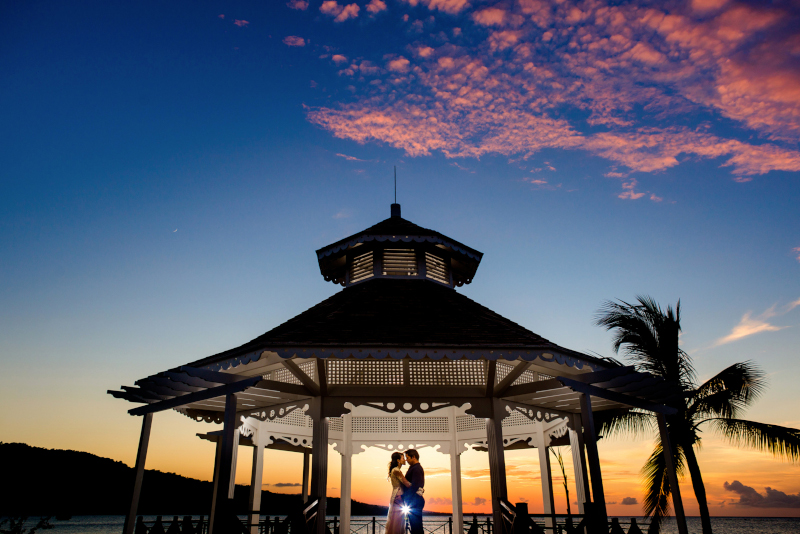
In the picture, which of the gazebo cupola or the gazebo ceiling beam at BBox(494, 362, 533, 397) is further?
the gazebo cupola

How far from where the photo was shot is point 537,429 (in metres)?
14.9

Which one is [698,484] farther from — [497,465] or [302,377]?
[302,377]

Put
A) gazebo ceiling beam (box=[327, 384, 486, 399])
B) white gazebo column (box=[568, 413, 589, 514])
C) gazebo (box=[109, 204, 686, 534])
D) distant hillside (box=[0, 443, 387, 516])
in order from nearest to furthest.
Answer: gazebo (box=[109, 204, 686, 534]) < gazebo ceiling beam (box=[327, 384, 486, 399]) < white gazebo column (box=[568, 413, 589, 514]) < distant hillside (box=[0, 443, 387, 516])

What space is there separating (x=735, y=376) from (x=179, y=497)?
4847 inches

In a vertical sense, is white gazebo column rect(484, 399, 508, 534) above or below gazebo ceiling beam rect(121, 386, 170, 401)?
below

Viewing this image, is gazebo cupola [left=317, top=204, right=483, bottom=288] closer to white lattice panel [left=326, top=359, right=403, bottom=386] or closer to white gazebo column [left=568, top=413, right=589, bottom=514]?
white lattice panel [left=326, top=359, right=403, bottom=386]

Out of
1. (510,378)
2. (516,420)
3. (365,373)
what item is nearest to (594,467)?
(510,378)

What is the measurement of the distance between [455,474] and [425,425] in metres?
1.69

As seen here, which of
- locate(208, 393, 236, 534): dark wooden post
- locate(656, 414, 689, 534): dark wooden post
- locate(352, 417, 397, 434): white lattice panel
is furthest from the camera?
locate(352, 417, 397, 434): white lattice panel

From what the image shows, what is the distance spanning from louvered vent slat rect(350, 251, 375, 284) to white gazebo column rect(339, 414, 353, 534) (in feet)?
14.4

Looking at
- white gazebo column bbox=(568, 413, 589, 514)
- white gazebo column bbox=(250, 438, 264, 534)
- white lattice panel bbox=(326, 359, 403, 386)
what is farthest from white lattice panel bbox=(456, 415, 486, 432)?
white gazebo column bbox=(250, 438, 264, 534)

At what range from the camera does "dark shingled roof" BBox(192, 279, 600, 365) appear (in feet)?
29.6

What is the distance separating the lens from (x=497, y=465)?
33.7 feet

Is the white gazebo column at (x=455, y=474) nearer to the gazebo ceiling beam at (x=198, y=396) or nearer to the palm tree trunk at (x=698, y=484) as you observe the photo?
the gazebo ceiling beam at (x=198, y=396)
